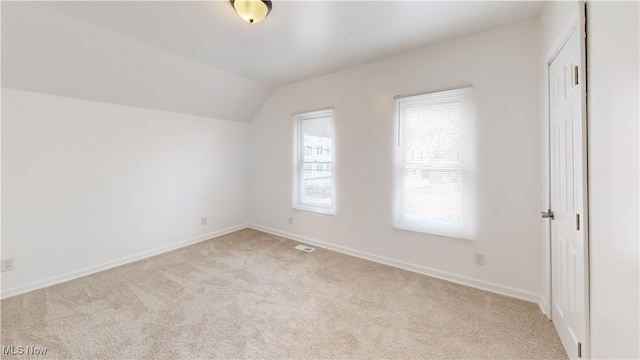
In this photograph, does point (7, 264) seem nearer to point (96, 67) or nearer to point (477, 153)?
point (96, 67)

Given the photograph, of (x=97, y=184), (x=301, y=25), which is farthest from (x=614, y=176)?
(x=97, y=184)

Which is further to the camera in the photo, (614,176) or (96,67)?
(96,67)

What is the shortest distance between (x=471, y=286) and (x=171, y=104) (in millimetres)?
4524

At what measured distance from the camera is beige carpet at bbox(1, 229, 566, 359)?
173 centimetres

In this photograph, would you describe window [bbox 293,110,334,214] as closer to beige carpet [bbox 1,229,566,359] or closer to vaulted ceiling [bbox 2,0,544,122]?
vaulted ceiling [bbox 2,0,544,122]

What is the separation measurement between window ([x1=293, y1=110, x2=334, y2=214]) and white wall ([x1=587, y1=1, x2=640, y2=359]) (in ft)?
8.83

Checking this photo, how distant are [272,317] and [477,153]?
2.56 meters

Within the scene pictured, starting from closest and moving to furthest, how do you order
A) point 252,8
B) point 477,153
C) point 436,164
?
point 252,8, point 477,153, point 436,164

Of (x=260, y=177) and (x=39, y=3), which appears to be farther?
(x=260, y=177)

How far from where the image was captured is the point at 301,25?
2338 millimetres

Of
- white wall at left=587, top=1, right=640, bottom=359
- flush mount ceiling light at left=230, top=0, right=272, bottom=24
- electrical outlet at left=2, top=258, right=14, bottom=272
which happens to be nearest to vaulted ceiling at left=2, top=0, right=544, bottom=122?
flush mount ceiling light at left=230, top=0, right=272, bottom=24

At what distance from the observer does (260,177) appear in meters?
4.68

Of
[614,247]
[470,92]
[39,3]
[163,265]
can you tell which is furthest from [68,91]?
[614,247]

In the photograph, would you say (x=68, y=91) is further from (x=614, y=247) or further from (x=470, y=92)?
(x=614, y=247)
